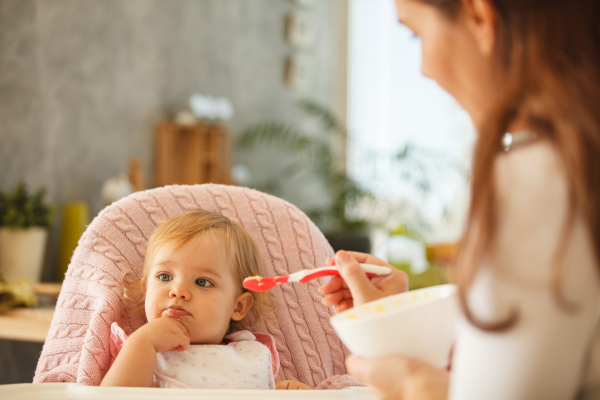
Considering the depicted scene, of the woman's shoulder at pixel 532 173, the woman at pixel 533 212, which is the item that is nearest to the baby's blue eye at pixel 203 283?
the woman at pixel 533 212

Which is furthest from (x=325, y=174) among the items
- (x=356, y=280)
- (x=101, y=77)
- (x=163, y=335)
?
(x=356, y=280)

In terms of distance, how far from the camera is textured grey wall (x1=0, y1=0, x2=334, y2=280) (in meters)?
2.94

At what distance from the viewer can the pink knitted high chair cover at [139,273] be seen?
1090 mm

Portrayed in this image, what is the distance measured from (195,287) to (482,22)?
0.75 metres

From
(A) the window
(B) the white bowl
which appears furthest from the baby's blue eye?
(A) the window

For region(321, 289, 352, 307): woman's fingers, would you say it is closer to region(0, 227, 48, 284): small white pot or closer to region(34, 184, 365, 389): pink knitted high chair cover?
region(34, 184, 365, 389): pink knitted high chair cover

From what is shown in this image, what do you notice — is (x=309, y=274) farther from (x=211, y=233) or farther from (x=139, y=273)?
(x=139, y=273)

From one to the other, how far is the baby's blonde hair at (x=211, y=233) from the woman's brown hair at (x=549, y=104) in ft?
2.30

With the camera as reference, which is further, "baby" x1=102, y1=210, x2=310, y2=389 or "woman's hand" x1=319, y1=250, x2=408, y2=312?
"baby" x1=102, y1=210, x2=310, y2=389

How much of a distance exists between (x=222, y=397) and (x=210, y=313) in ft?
1.01

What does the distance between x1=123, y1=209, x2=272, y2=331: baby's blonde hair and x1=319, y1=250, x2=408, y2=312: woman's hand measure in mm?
292

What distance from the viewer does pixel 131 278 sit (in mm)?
1180

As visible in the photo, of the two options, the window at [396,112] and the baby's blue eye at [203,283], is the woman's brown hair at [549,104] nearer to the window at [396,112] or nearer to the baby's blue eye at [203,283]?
the baby's blue eye at [203,283]

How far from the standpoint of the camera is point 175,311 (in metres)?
1.07
